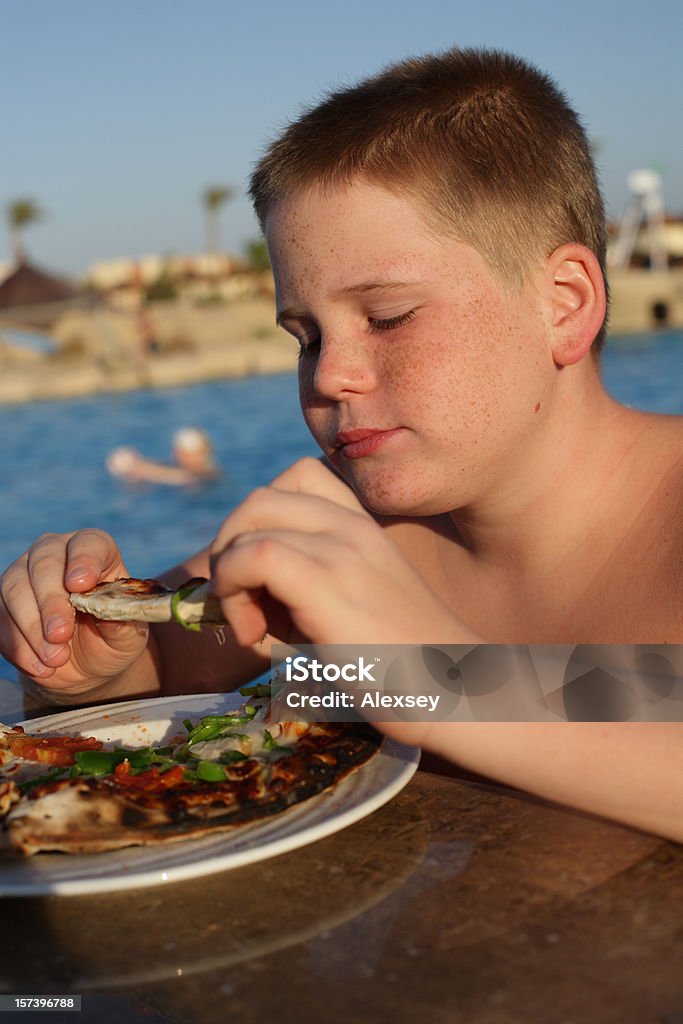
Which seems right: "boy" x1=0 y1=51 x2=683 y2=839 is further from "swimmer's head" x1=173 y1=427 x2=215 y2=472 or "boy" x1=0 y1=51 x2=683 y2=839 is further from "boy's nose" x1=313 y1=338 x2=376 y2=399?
"swimmer's head" x1=173 y1=427 x2=215 y2=472

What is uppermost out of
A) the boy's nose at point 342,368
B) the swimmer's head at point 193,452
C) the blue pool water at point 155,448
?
the boy's nose at point 342,368

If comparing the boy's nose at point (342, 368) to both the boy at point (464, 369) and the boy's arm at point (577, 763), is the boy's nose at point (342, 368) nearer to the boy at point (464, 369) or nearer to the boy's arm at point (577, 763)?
the boy at point (464, 369)

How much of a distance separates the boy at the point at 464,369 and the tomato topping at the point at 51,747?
0.83 ft

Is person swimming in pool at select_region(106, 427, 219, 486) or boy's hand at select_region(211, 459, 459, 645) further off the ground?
boy's hand at select_region(211, 459, 459, 645)

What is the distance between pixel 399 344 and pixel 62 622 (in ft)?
2.40

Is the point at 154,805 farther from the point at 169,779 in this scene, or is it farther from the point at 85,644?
the point at 85,644

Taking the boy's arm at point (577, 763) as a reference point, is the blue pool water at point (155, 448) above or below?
below

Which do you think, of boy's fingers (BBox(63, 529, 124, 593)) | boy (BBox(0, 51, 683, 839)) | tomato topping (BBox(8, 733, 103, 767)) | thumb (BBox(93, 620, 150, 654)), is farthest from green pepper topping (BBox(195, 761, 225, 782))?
thumb (BBox(93, 620, 150, 654))

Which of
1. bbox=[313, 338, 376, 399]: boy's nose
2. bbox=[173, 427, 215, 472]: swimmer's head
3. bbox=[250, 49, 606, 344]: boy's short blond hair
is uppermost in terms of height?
bbox=[250, 49, 606, 344]: boy's short blond hair

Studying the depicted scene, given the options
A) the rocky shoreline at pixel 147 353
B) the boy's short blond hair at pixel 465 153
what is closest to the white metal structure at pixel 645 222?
the rocky shoreline at pixel 147 353

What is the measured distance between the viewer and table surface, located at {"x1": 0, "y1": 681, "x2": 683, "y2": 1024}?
0.94m

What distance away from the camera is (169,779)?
51.5 inches

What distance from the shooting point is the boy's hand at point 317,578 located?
3.78ft

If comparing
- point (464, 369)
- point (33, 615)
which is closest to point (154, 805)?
point (33, 615)
